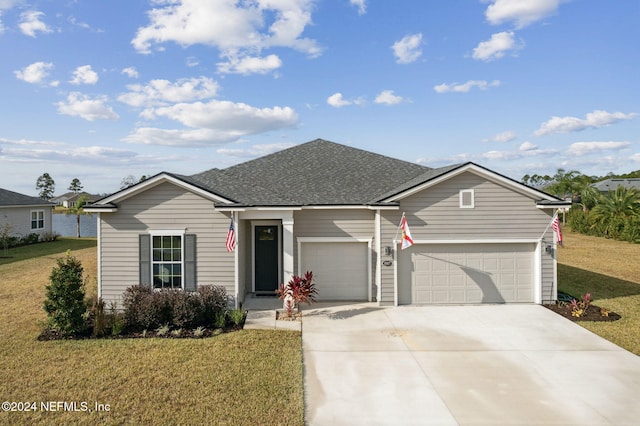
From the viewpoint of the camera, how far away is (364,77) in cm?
1814

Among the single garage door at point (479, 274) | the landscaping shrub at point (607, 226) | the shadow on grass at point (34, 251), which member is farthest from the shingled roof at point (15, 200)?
the landscaping shrub at point (607, 226)

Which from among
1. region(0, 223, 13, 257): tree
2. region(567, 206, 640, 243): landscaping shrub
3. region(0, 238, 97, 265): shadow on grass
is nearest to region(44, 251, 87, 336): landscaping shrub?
region(0, 238, 97, 265): shadow on grass

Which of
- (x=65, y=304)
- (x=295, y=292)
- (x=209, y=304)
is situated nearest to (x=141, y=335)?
(x=209, y=304)

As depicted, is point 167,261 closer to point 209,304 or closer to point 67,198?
point 209,304

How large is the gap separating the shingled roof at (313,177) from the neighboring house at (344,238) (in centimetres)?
11

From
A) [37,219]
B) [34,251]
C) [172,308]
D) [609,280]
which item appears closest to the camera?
[172,308]

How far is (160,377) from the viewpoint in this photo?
22.7 ft

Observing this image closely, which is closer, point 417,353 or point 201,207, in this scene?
point 417,353

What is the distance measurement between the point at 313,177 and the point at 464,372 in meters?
9.02

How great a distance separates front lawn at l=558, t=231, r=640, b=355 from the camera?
9.56 meters

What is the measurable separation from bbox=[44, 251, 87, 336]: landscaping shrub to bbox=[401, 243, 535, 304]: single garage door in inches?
364

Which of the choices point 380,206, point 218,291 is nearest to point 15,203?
point 218,291

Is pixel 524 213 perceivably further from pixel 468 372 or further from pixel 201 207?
pixel 201 207

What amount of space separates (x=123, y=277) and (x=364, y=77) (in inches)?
532
